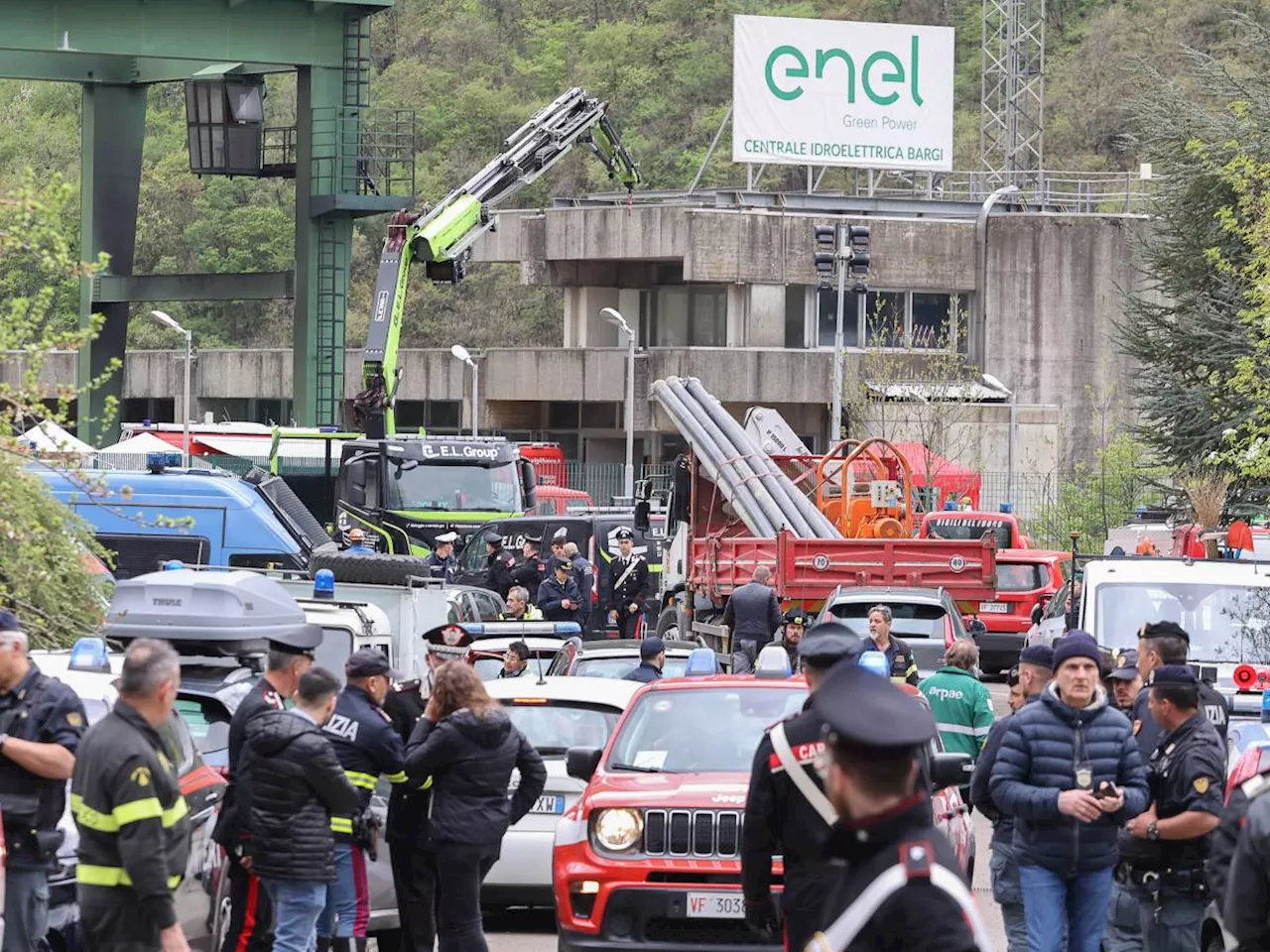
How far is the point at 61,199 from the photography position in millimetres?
12656

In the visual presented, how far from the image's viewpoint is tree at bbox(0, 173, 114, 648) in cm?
1279

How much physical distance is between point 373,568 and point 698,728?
7.55 meters

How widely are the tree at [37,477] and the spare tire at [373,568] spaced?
3947 mm

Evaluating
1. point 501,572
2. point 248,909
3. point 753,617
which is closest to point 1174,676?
point 248,909

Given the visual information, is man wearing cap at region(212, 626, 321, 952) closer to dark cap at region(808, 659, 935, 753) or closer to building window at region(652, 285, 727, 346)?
dark cap at region(808, 659, 935, 753)

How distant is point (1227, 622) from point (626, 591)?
10.5 metres

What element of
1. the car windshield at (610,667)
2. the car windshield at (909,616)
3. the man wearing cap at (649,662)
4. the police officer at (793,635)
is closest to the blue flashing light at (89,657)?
the man wearing cap at (649,662)

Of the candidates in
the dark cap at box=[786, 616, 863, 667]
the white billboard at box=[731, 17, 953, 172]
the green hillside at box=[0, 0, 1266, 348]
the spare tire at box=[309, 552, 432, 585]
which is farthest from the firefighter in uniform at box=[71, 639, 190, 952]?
the green hillside at box=[0, 0, 1266, 348]

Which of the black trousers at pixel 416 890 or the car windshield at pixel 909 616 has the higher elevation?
the car windshield at pixel 909 616

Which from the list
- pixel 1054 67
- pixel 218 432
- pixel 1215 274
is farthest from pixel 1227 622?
pixel 1054 67

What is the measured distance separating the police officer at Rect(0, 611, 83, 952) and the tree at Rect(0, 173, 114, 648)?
13.1ft

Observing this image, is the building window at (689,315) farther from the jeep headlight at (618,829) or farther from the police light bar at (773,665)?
the jeep headlight at (618,829)

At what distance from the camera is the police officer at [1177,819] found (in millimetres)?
9258

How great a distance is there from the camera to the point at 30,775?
877 centimetres
